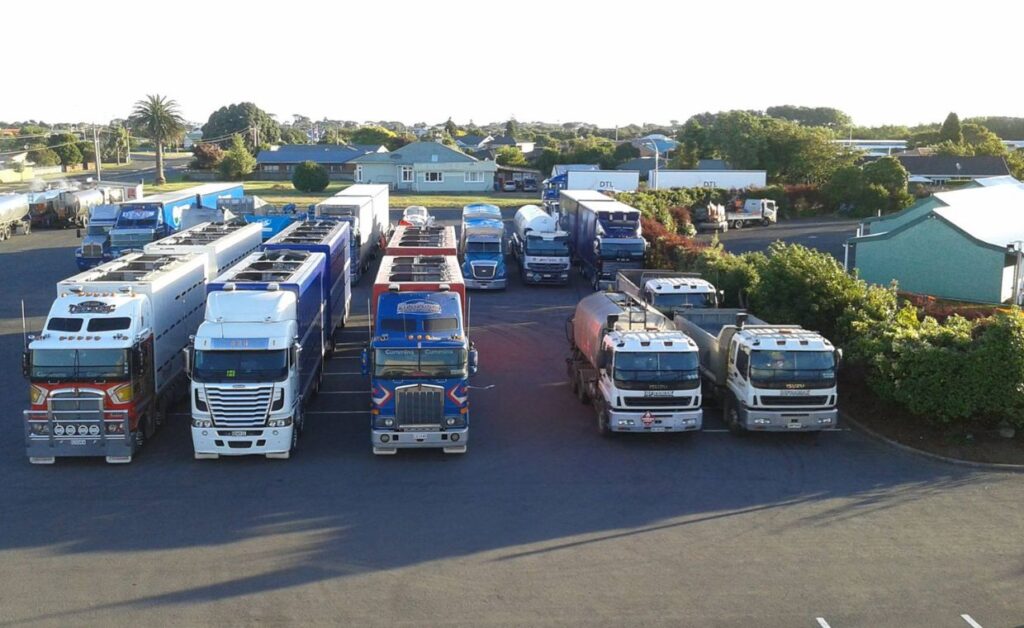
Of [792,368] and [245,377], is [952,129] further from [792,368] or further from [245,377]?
[245,377]

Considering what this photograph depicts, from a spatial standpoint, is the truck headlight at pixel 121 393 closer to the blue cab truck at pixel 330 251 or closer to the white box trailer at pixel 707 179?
the blue cab truck at pixel 330 251

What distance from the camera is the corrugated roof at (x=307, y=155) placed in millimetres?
112875

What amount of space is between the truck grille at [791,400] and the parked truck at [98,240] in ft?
98.4

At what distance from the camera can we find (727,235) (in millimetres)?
62219

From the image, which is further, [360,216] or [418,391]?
[360,216]

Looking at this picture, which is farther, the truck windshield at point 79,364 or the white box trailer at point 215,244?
the white box trailer at point 215,244

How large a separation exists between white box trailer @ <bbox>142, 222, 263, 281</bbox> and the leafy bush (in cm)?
5434

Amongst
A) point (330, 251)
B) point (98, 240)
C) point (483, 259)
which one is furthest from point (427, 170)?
point (330, 251)

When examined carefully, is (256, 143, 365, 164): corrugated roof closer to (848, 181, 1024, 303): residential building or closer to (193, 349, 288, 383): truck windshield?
(848, 181, 1024, 303): residential building

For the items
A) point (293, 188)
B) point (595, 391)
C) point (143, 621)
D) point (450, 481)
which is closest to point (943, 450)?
point (595, 391)

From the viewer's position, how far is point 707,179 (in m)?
76.9

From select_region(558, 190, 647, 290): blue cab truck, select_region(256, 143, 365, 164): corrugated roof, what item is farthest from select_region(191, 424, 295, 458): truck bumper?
select_region(256, 143, 365, 164): corrugated roof

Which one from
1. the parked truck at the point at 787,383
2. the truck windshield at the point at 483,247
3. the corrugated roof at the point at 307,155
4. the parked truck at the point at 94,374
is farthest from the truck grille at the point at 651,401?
the corrugated roof at the point at 307,155

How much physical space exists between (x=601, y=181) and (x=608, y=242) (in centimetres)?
3882
